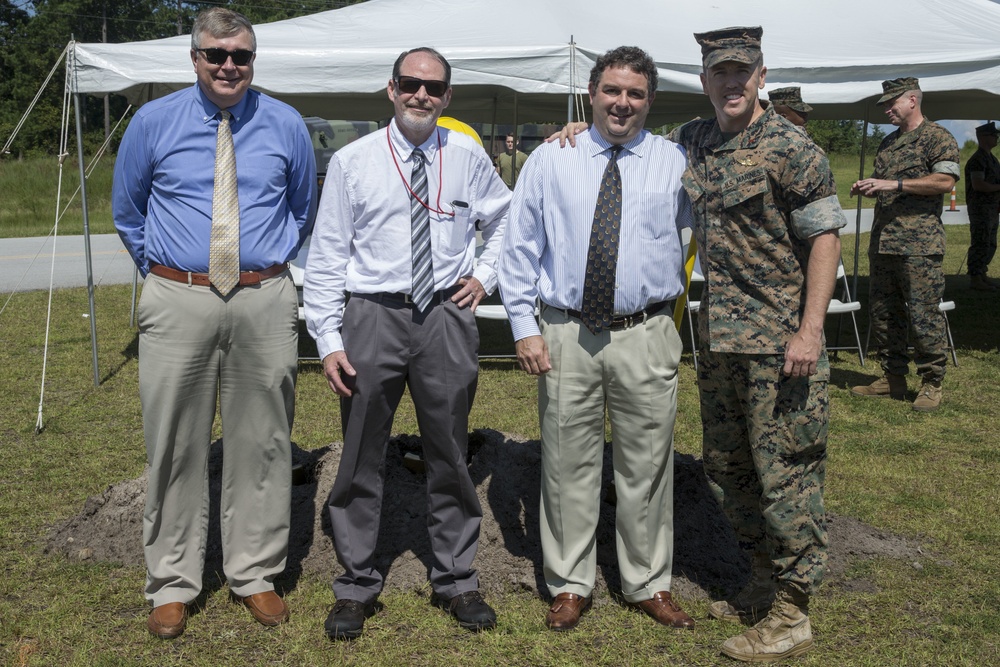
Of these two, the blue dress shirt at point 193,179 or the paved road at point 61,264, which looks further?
the paved road at point 61,264

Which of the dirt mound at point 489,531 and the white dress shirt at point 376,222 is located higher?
the white dress shirt at point 376,222

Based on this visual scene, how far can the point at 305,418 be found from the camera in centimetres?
660

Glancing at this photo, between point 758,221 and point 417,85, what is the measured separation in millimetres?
1289

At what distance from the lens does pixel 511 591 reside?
3.96 m

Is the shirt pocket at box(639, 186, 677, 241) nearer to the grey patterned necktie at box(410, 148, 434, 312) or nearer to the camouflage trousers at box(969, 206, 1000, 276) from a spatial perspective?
the grey patterned necktie at box(410, 148, 434, 312)

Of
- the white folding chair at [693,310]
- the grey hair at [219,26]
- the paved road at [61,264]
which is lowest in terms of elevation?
the paved road at [61,264]

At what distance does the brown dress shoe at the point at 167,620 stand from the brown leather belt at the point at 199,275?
1.23 meters

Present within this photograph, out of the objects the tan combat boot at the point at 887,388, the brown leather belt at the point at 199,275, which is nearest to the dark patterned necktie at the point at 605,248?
the brown leather belt at the point at 199,275

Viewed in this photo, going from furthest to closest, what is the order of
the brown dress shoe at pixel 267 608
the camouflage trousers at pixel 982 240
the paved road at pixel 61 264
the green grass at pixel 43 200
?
1. the green grass at pixel 43 200
2. the paved road at pixel 61 264
3. the camouflage trousers at pixel 982 240
4. the brown dress shoe at pixel 267 608

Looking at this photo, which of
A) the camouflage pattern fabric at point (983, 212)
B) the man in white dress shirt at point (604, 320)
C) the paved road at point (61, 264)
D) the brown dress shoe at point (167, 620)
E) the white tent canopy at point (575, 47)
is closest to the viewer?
the man in white dress shirt at point (604, 320)

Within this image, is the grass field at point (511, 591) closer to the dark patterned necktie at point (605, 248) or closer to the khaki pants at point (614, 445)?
the khaki pants at point (614, 445)

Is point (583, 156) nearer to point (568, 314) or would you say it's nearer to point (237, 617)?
point (568, 314)

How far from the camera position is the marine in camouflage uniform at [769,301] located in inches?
126

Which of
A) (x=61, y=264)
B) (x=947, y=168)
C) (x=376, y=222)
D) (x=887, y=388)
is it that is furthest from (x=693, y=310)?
(x=61, y=264)
